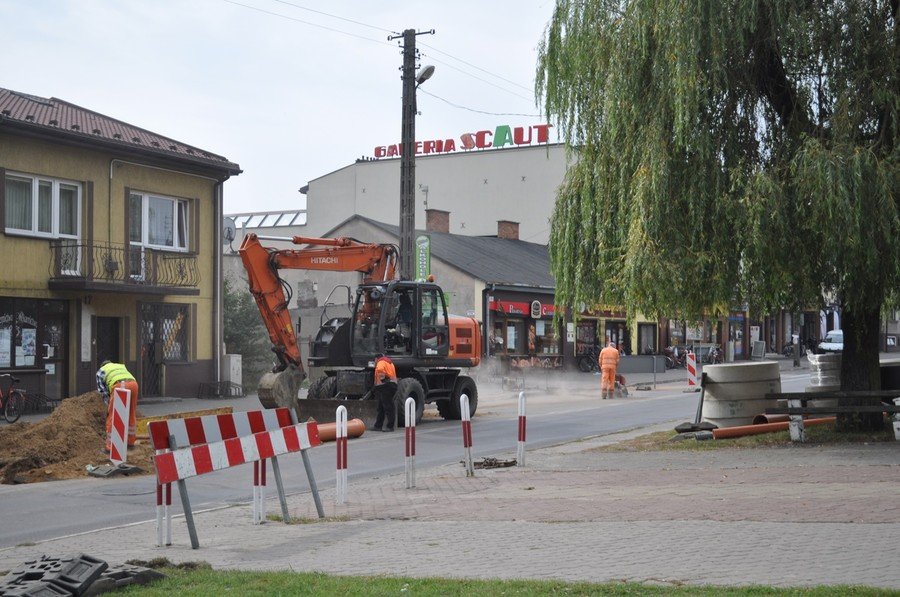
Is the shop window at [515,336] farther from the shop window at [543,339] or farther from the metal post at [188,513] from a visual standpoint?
the metal post at [188,513]

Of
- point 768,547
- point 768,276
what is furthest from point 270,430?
point 768,276

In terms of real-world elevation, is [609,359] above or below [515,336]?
below

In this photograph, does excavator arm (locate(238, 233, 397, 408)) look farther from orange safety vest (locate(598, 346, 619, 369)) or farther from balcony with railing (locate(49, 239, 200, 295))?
orange safety vest (locate(598, 346, 619, 369))

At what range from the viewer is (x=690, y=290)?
14875mm

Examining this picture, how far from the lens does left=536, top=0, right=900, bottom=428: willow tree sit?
46.2 feet

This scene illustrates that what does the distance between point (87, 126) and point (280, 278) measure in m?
9.13

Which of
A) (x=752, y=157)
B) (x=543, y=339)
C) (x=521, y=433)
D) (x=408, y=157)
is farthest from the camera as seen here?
(x=543, y=339)

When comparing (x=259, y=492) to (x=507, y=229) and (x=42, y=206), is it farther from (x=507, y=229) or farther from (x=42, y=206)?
(x=507, y=229)

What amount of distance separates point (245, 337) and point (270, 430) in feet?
86.3

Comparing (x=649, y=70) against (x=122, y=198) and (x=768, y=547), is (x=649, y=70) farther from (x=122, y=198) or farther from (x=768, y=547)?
(x=122, y=198)

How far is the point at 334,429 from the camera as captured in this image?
1850cm

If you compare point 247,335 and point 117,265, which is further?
point 247,335

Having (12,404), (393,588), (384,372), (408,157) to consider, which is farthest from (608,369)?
(393,588)

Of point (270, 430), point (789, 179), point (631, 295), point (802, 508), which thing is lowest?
point (802, 508)
